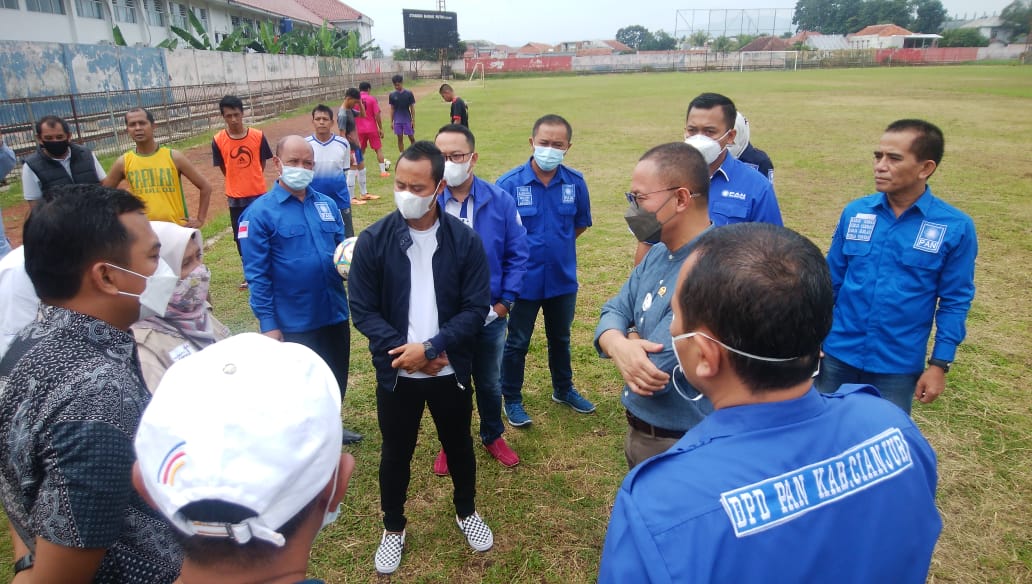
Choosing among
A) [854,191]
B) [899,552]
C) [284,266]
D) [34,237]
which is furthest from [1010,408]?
[854,191]

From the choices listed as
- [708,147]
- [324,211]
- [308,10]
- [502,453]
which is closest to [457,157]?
[324,211]

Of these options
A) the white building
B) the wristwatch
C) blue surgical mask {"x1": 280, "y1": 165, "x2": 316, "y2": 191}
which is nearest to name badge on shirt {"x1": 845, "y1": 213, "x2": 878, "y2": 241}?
the wristwatch

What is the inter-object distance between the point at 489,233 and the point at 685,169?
1.43 m

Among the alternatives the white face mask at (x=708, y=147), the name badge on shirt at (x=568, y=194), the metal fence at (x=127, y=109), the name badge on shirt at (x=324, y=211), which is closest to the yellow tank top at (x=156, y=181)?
the name badge on shirt at (x=324, y=211)

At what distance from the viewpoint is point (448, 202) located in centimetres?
370

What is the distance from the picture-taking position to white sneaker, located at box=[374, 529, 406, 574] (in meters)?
3.00

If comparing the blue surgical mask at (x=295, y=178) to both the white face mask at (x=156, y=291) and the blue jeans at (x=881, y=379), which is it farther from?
the blue jeans at (x=881, y=379)

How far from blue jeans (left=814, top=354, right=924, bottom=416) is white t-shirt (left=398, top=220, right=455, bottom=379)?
2.21 meters

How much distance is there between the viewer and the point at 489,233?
3547 millimetres

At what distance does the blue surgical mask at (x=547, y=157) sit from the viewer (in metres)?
3.99

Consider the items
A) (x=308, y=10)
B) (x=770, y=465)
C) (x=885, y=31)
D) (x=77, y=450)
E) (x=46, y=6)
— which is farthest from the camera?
(x=885, y=31)

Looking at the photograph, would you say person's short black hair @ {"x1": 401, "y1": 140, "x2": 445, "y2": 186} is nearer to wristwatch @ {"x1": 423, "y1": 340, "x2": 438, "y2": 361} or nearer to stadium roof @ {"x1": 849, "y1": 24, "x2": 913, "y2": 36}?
wristwatch @ {"x1": 423, "y1": 340, "x2": 438, "y2": 361}

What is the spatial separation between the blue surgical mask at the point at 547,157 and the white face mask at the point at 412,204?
1.36 metres

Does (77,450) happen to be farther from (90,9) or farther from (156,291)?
(90,9)
